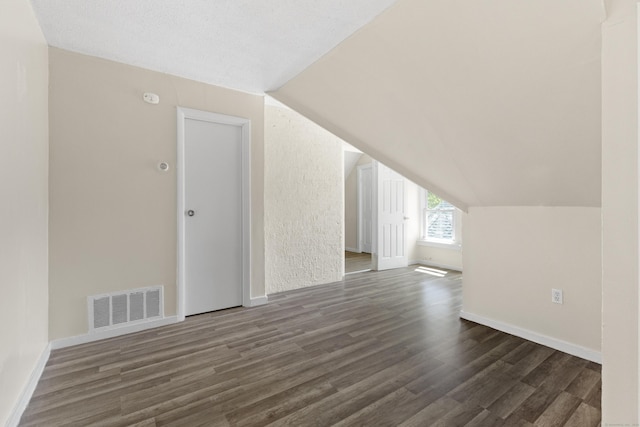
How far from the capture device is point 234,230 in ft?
11.1

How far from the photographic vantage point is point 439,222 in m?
5.56

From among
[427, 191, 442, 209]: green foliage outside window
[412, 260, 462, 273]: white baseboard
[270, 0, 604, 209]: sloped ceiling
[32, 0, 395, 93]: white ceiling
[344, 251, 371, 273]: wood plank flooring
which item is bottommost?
[344, 251, 371, 273]: wood plank flooring

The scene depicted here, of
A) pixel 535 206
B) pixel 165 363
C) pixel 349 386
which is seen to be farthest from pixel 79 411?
pixel 535 206

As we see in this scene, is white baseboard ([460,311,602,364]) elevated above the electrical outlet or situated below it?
below

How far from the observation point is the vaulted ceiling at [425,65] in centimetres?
145

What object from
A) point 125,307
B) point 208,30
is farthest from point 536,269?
point 125,307

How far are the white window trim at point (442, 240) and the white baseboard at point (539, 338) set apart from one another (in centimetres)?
238

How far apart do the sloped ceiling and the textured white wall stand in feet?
4.09

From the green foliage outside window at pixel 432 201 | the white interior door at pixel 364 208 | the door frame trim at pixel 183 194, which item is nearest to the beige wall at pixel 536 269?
the door frame trim at pixel 183 194

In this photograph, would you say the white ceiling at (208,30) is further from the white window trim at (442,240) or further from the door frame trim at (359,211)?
the door frame trim at (359,211)

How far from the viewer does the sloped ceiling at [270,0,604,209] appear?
140 centimetres

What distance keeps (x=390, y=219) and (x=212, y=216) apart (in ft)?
10.9

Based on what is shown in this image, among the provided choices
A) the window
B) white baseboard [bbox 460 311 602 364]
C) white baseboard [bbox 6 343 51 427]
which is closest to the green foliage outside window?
the window

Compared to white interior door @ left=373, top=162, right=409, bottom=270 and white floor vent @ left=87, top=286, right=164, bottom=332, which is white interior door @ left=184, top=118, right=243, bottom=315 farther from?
white interior door @ left=373, top=162, right=409, bottom=270
